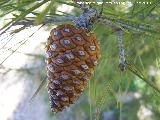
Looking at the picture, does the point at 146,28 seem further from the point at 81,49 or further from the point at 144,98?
the point at 144,98

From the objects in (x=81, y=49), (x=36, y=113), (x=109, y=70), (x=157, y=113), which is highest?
(x=81, y=49)

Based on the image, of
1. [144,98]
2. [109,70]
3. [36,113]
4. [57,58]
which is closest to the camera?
[57,58]

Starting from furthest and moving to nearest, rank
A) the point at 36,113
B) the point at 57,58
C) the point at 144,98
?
the point at 36,113 → the point at 144,98 → the point at 57,58

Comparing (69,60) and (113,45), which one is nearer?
(69,60)

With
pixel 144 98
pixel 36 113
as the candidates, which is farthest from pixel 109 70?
pixel 36 113

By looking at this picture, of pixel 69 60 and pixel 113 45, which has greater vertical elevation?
pixel 69 60

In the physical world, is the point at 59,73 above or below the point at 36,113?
above

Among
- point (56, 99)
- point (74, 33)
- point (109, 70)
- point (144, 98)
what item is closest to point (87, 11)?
point (74, 33)

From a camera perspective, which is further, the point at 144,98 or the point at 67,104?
the point at 144,98
